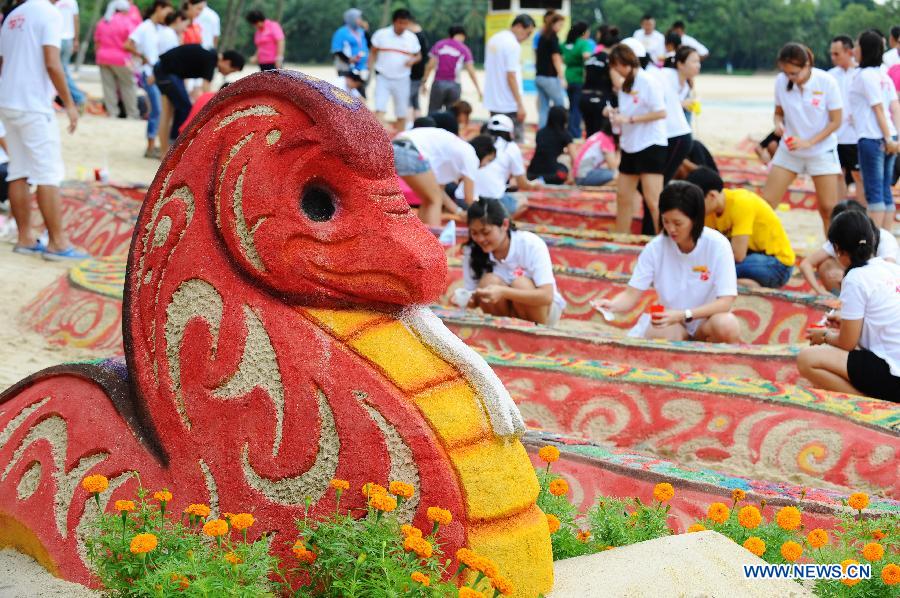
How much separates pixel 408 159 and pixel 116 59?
8.81m

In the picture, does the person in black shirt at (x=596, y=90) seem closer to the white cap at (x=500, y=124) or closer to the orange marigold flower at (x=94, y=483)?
the white cap at (x=500, y=124)

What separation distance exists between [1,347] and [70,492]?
3.37 meters

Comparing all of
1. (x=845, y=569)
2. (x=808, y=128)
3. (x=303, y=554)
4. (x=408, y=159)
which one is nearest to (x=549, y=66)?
(x=808, y=128)

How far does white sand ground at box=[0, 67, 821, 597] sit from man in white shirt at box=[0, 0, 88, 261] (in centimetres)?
67

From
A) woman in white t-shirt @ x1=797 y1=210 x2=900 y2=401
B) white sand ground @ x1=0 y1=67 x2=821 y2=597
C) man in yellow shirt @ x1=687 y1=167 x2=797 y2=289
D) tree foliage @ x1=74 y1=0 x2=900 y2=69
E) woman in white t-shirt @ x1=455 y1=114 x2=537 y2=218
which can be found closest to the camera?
white sand ground @ x1=0 y1=67 x2=821 y2=597

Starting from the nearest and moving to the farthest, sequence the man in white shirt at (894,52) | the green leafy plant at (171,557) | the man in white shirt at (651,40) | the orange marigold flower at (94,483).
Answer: the green leafy plant at (171,557) < the orange marigold flower at (94,483) < the man in white shirt at (894,52) < the man in white shirt at (651,40)

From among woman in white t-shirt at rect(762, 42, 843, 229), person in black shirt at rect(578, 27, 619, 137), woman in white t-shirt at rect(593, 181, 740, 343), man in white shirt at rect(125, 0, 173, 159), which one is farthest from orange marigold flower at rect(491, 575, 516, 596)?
man in white shirt at rect(125, 0, 173, 159)

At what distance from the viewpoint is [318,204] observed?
317cm

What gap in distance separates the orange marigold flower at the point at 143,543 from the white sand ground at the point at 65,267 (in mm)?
597

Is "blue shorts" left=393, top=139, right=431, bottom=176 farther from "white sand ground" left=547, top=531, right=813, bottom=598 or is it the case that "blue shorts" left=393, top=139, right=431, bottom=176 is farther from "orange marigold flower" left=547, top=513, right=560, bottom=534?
"white sand ground" left=547, top=531, right=813, bottom=598

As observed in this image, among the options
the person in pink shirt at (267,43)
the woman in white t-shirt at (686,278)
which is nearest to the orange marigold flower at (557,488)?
the woman in white t-shirt at (686,278)

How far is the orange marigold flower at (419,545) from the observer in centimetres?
265

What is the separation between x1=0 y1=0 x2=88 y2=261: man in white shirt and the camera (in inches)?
296

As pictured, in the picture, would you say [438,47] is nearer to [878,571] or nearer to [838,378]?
[838,378]
